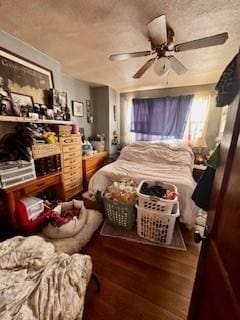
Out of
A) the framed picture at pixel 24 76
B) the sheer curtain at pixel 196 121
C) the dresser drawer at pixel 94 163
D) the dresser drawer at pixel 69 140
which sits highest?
the framed picture at pixel 24 76

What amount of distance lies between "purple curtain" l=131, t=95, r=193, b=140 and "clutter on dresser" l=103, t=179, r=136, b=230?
251 centimetres

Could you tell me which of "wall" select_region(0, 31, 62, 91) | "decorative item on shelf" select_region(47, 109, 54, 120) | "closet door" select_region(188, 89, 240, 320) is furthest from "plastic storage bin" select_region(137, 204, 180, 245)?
"wall" select_region(0, 31, 62, 91)

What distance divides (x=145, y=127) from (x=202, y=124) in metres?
1.42

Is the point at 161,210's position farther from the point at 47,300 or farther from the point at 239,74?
the point at 239,74

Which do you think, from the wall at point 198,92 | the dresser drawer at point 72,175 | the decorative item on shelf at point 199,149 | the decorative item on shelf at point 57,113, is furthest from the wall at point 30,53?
the decorative item on shelf at point 199,149

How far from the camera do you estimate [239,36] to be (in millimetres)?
1806

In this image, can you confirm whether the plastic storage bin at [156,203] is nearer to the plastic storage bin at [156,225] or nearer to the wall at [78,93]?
the plastic storage bin at [156,225]

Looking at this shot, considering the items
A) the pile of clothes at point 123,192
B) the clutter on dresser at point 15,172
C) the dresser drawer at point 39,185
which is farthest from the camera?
the pile of clothes at point 123,192

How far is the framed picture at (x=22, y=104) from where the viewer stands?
192 centimetres

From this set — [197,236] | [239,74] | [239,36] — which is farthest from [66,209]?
[239,36]

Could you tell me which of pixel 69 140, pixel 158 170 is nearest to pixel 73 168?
pixel 69 140

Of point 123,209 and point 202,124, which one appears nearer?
point 123,209

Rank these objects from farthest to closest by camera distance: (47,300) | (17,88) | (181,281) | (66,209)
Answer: (66,209) < (17,88) < (181,281) < (47,300)

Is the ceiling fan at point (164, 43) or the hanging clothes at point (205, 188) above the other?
the ceiling fan at point (164, 43)
